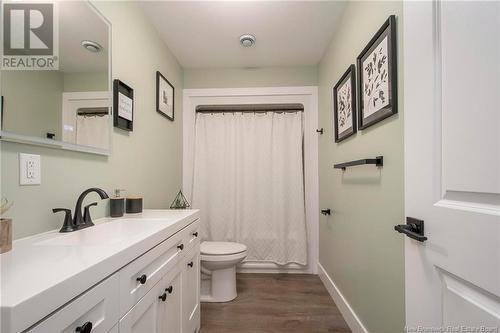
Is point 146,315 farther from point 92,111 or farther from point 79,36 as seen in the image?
point 79,36

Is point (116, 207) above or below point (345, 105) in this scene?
below

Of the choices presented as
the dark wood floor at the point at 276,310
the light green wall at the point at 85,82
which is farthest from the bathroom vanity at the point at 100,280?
the light green wall at the point at 85,82

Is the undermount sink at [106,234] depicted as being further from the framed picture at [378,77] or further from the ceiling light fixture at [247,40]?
the ceiling light fixture at [247,40]

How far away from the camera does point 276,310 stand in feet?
6.10

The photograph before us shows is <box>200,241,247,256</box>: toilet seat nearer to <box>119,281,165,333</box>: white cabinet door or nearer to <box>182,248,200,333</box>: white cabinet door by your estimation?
<box>182,248,200,333</box>: white cabinet door

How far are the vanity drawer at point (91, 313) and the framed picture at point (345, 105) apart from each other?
5.12ft

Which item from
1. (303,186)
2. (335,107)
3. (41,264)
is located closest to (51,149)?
(41,264)

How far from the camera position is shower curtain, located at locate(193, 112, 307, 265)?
257 cm

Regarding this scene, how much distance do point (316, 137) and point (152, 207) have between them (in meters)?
1.84

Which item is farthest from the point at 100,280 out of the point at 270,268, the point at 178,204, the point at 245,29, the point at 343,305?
the point at 270,268

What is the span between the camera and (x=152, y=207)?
190cm

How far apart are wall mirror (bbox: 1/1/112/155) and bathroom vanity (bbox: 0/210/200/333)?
16.9 inches

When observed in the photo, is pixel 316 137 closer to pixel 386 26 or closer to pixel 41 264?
pixel 386 26

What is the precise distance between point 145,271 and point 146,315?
0.17m
